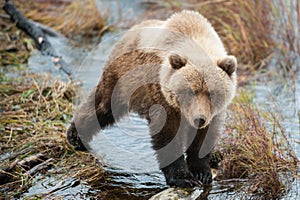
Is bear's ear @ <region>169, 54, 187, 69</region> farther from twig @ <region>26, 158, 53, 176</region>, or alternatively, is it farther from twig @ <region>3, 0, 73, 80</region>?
twig @ <region>3, 0, 73, 80</region>

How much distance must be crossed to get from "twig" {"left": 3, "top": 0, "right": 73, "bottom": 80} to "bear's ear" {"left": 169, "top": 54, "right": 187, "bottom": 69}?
309 cm

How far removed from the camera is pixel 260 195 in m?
4.14

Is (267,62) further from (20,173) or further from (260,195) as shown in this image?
(20,173)

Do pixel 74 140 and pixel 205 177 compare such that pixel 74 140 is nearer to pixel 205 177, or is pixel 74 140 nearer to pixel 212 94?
pixel 205 177

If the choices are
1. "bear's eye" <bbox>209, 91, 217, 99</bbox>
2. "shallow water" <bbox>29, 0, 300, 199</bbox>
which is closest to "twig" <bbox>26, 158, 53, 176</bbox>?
"shallow water" <bbox>29, 0, 300, 199</bbox>

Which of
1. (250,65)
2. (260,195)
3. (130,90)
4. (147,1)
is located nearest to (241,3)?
(250,65)

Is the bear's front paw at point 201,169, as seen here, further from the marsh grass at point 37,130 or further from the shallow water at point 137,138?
the marsh grass at point 37,130

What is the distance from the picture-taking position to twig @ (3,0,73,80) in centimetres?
711

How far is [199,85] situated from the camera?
155 inches

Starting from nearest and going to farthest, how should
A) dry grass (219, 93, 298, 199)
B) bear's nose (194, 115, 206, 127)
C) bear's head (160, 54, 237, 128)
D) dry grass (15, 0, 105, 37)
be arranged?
bear's nose (194, 115, 206, 127) < bear's head (160, 54, 237, 128) < dry grass (219, 93, 298, 199) < dry grass (15, 0, 105, 37)

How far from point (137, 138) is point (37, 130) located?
1.02 m

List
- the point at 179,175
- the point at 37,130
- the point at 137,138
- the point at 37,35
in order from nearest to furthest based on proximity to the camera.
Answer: the point at 179,175 < the point at 37,130 < the point at 137,138 < the point at 37,35

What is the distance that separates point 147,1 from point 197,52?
580cm

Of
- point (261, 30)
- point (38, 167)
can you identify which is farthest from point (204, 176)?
point (261, 30)
